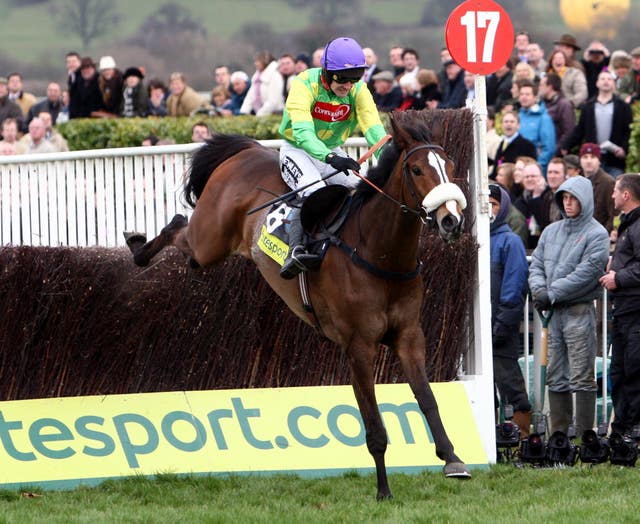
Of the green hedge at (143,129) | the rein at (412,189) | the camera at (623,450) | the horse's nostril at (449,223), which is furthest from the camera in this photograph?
the green hedge at (143,129)

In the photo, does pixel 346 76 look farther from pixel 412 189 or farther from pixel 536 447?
pixel 536 447

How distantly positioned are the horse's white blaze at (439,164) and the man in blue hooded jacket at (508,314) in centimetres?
255

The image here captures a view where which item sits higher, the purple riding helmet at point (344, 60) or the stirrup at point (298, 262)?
the purple riding helmet at point (344, 60)

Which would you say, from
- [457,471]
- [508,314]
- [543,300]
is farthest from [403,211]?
[508,314]

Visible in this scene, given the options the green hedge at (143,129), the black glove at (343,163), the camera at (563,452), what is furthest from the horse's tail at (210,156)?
the green hedge at (143,129)

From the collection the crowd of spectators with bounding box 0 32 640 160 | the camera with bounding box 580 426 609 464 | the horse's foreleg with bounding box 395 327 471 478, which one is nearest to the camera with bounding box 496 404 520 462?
the camera with bounding box 580 426 609 464

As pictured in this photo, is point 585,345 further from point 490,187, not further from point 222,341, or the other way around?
point 222,341

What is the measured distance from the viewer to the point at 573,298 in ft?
28.7

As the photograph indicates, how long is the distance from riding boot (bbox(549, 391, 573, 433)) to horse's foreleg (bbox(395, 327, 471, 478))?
6.38 ft

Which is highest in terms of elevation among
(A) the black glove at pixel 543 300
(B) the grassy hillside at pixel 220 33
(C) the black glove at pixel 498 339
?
(B) the grassy hillside at pixel 220 33

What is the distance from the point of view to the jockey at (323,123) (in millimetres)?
7449

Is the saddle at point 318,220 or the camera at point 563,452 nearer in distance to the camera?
the saddle at point 318,220

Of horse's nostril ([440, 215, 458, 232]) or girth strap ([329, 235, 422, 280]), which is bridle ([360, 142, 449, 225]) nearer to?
horse's nostril ([440, 215, 458, 232])

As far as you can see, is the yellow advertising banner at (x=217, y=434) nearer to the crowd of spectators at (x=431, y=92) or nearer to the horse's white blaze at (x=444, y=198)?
the horse's white blaze at (x=444, y=198)
